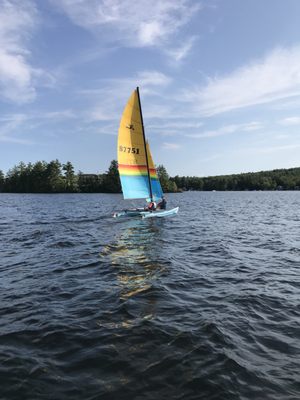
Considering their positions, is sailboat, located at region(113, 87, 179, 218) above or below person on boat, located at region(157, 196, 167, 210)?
above

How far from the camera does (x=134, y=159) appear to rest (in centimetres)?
3722

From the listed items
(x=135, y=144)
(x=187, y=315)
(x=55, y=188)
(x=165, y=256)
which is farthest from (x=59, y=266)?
(x=55, y=188)

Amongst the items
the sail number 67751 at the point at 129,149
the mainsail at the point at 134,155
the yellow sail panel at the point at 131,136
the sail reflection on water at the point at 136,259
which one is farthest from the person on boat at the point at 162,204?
the sail reflection on water at the point at 136,259

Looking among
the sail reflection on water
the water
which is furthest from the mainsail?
the water

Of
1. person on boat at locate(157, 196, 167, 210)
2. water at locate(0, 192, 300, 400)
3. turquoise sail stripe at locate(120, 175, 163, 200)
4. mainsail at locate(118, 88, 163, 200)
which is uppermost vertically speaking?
mainsail at locate(118, 88, 163, 200)

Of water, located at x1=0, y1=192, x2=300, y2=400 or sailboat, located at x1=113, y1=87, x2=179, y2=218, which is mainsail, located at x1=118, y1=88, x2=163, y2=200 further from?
water, located at x1=0, y1=192, x2=300, y2=400

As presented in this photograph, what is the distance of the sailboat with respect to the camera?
35.3 m

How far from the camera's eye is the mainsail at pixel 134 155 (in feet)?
117

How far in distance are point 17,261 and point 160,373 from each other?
40.8 ft

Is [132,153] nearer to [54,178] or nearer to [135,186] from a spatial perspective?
[135,186]

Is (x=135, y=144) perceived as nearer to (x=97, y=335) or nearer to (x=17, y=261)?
(x=17, y=261)

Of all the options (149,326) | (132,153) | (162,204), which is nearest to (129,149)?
(132,153)

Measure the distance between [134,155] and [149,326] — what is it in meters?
29.4

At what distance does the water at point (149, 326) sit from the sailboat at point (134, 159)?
1828cm
